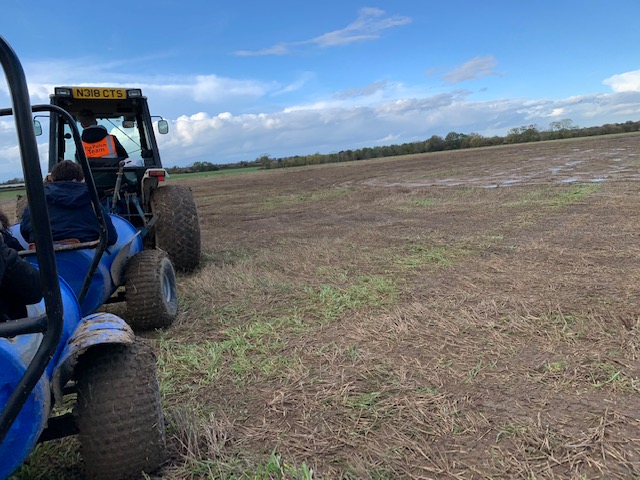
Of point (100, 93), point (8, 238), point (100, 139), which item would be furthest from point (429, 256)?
point (8, 238)

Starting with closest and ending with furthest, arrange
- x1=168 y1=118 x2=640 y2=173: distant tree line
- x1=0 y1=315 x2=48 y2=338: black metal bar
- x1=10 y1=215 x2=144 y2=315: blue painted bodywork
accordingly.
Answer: x1=0 y1=315 x2=48 y2=338: black metal bar
x1=10 y1=215 x2=144 y2=315: blue painted bodywork
x1=168 y1=118 x2=640 y2=173: distant tree line

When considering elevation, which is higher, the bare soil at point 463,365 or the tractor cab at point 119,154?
the tractor cab at point 119,154

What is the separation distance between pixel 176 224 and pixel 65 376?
334 centimetres

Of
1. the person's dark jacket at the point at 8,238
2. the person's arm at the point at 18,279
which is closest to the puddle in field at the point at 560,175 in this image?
the person's dark jacket at the point at 8,238

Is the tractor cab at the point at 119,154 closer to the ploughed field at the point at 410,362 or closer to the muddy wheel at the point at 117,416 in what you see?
the ploughed field at the point at 410,362

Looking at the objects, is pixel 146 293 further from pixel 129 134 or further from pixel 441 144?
pixel 441 144

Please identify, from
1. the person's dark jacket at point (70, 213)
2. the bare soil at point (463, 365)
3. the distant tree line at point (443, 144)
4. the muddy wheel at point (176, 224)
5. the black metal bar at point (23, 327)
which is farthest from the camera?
the distant tree line at point (443, 144)

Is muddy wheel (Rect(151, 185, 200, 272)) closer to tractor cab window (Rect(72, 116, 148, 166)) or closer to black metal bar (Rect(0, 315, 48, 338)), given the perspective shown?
tractor cab window (Rect(72, 116, 148, 166))

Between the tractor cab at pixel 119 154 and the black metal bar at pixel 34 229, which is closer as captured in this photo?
the black metal bar at pixel 34 229

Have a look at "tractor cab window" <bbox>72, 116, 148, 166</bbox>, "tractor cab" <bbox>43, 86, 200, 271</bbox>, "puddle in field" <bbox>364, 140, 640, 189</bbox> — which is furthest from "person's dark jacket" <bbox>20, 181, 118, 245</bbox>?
"puddle in field" <bbox>364, 140, 640, 189</bbox>

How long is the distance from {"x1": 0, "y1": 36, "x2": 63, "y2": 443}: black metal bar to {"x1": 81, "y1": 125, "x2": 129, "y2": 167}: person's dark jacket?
385cm

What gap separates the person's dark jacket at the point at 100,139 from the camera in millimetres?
5031

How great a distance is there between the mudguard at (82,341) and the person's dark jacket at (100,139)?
338 centimetres

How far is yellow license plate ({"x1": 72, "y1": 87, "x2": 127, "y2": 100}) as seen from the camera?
5.57m
